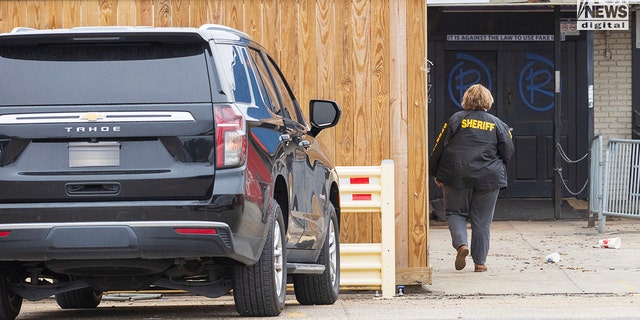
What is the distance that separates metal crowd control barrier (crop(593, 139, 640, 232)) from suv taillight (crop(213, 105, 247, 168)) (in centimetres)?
912

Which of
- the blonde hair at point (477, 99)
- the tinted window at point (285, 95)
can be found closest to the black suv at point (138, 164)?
the tinted window at point (285, 95)

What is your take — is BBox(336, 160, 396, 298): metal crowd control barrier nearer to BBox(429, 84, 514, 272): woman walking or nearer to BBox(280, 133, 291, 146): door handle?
BBox(429, 84, 514, 272): woman walking

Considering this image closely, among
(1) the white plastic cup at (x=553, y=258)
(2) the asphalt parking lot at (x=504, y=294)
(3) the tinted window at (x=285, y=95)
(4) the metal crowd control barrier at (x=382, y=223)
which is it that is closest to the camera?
(2) the asphalt parking lot at (x=504, y=294)

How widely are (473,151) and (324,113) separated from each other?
11.0 feet

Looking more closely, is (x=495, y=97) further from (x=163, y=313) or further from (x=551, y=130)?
(x=163, y=313)

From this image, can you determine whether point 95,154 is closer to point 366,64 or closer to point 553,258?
point 366,64

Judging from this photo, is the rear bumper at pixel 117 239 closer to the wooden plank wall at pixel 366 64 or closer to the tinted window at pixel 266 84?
the tinted window at pixel 266 84

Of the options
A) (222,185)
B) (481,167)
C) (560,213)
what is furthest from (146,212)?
(560,213)

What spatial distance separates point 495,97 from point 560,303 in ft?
31.4

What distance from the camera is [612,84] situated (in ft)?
61.8

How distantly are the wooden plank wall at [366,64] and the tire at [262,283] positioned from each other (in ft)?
10.8

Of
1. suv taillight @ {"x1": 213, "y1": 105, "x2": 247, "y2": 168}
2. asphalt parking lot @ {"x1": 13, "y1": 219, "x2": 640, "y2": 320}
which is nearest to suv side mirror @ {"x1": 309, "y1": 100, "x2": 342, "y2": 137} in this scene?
asphalt parking lot @ {"x1": 13, "y1": 219, "x2": 640, "y2": 320}

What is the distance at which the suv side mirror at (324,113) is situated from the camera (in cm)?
942

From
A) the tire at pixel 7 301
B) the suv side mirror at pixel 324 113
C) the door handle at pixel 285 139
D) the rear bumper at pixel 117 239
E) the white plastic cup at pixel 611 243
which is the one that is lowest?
→ the white plastic cup at pixel 611 243
